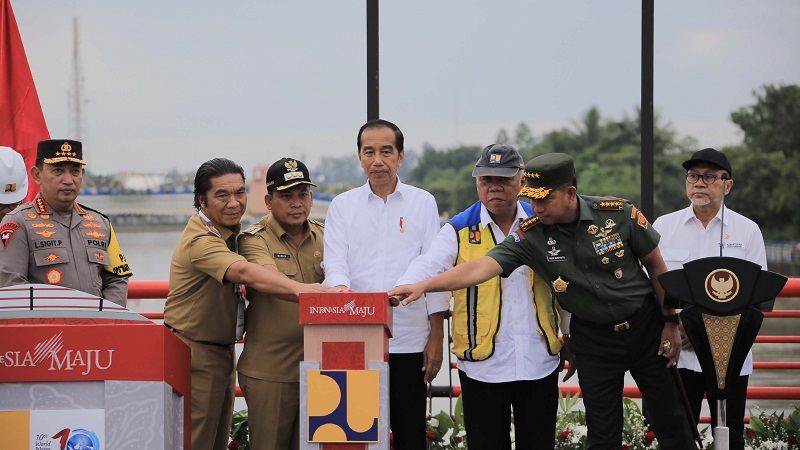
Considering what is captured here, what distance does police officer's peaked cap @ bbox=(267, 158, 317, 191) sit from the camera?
166 inches

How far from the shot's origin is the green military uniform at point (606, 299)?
3945 mm

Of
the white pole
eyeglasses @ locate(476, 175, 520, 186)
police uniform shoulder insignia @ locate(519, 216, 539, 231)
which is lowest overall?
the white pole

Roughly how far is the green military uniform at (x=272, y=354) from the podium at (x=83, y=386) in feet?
2.11

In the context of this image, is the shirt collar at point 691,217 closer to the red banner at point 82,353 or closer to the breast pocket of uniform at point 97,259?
the red banner at point 82,353

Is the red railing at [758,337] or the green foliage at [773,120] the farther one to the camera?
the green foliage at [773,120]

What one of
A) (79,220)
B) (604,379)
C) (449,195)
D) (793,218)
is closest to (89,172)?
(449,195)

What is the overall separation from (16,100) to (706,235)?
3782 millimetres

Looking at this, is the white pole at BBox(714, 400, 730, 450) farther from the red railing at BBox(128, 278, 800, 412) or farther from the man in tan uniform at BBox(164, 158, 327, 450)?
the man in tan uniform at BBox(164, 158, 327, 450)

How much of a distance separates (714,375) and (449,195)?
21.4 meters

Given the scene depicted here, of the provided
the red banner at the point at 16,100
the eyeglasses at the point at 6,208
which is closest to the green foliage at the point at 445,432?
the eyeglasses at the point at 6,208

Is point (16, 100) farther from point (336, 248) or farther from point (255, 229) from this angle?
point (336, 248)

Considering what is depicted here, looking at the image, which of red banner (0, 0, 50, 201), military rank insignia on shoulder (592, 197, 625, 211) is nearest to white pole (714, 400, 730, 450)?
military rank insignia on shoulder (592, 197, 625, 211)

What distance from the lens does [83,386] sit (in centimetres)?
354

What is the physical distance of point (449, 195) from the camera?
82.8ft
